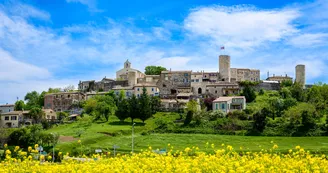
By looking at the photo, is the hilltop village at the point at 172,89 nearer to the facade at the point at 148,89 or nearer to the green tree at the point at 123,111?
the facade at the point at 148,89

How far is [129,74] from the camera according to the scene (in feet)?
346

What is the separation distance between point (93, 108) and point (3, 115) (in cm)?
1890

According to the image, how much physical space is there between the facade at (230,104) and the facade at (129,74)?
30545mm

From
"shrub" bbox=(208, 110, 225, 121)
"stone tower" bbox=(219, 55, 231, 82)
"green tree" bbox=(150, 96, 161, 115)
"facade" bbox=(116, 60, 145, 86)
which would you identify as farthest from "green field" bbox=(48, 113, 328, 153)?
"stone tower" bbox=(219, 55, 231, 82)

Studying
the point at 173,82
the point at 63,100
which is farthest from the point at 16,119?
the point at 173,82

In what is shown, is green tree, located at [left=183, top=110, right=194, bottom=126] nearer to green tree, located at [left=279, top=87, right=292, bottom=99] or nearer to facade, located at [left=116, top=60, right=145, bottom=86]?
green tree, located at [left=279, top=87, right=292, bottom=99]

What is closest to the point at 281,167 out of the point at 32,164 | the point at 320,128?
the point at 32,164

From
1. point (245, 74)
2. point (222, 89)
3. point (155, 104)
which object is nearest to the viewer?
point (155, 104)

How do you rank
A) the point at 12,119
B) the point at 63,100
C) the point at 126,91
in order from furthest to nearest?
the point at 63,100, the point at 126,91, the point at 12,119

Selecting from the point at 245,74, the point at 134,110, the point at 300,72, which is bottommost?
the point at 134,110

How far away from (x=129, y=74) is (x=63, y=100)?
17.0 meters

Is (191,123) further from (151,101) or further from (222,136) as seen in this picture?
(151,101)

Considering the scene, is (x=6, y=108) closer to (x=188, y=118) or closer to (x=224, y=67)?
(x=224, y=67)

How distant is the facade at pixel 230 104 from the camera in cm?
7669
